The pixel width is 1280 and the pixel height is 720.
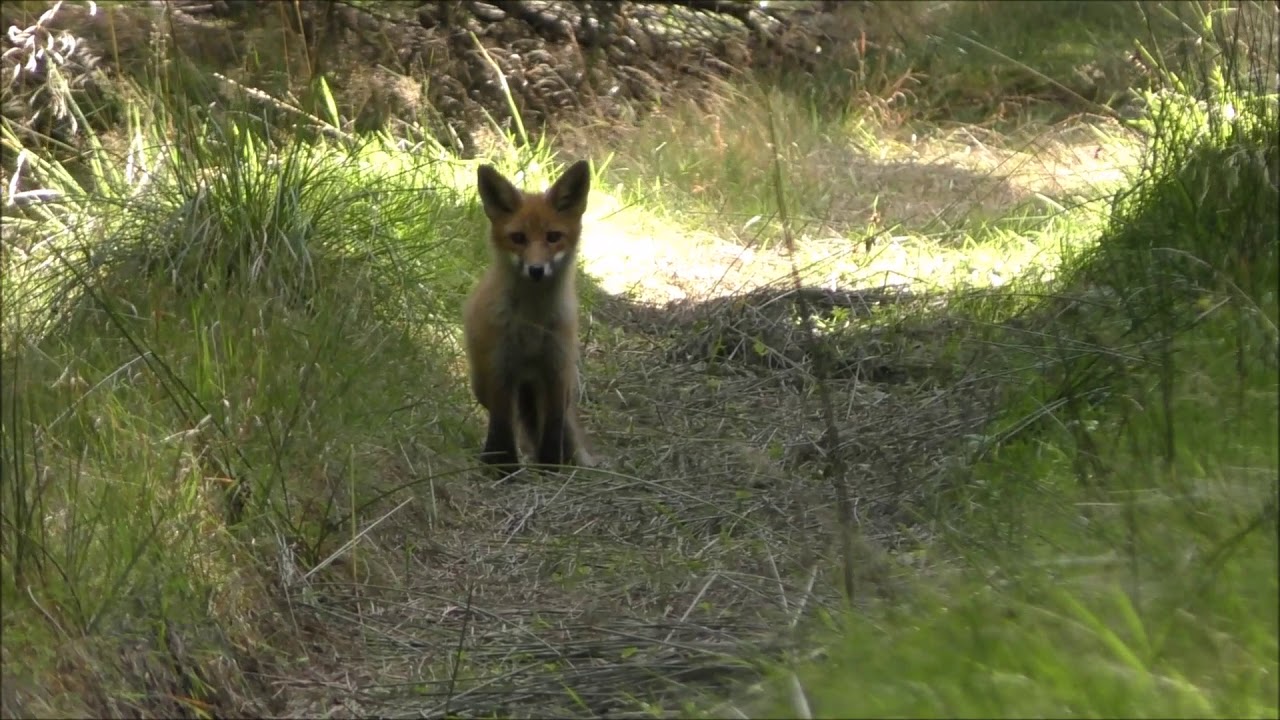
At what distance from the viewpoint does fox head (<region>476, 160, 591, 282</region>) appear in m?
5.32

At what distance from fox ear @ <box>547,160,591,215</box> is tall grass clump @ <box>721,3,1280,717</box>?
181cm

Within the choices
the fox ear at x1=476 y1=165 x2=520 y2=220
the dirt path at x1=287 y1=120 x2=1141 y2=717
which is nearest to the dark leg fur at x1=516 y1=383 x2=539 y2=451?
the dirt path at x1=287 y1=120 x2=1141 y2=717

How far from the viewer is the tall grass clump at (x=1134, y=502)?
226 cm

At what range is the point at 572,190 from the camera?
5.55 meters

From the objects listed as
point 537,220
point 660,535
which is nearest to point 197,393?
point 660,535

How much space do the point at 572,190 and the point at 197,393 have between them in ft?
6.59

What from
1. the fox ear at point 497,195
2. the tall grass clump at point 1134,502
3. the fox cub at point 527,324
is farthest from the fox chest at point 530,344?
the tall grass clump at point 1134,502

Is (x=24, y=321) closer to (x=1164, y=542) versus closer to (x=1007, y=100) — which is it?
(x=1164, y=542)

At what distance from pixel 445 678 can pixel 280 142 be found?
3.13 metres

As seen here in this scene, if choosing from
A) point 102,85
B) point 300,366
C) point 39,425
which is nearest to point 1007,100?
point 102,85

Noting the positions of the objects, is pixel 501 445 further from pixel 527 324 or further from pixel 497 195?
pixel 497 195

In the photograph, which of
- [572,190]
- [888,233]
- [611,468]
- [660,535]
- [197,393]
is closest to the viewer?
[197,393]

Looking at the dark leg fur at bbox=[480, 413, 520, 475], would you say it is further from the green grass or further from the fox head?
the fox head

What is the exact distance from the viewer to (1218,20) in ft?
16.1
